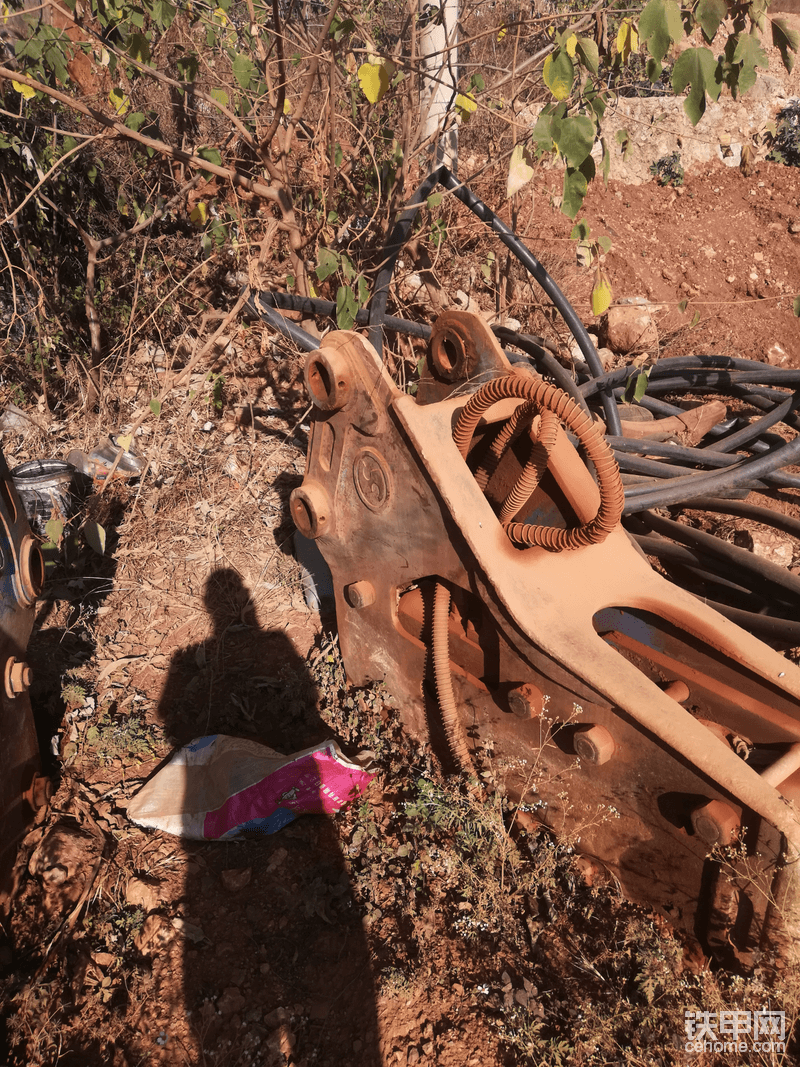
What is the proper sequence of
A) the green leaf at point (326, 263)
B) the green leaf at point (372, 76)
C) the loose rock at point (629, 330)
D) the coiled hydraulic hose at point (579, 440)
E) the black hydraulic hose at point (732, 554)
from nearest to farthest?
the coiled hydraulic hose at point (579, 440)
the green leaf at point (372, 76)
the black hydraulic hose at point (732, 554)
the green leaf at point (326, 263)
the loose rock at point (629, 330)

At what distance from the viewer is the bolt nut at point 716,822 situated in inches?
63.9

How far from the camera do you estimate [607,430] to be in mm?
3424

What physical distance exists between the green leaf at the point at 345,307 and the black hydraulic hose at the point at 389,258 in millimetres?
192

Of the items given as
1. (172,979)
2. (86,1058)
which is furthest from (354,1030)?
(86,1058)

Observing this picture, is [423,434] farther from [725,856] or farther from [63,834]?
[63,834]

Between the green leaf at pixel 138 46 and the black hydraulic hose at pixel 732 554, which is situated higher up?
the green leaf at pixel 138 46

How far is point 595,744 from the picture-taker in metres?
1.82

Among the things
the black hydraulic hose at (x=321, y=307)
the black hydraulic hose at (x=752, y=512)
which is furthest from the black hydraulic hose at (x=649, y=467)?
the black hydraulic hose at (x=321, y=307)

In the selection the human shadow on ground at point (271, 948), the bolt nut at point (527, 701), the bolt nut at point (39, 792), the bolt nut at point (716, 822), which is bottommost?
the human shadow on ground at point (271, 948)

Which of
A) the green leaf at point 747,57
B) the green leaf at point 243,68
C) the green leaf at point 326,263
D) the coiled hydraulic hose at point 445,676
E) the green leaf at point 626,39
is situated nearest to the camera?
the green leaf at point 747,57

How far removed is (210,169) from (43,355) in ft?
7.34

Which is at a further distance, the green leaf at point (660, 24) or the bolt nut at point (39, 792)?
the bolt nut at point (39, 792)

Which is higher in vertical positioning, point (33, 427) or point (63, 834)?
point (33, 427)

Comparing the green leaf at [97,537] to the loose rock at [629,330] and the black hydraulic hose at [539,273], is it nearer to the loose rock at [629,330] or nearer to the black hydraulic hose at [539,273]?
the black hydraulic hose at [539,273]
